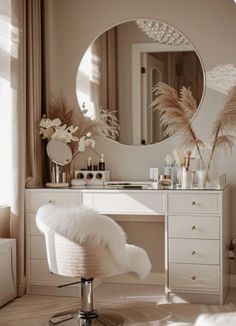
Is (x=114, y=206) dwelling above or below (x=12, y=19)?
below

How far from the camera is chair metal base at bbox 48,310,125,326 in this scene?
3.41 meters

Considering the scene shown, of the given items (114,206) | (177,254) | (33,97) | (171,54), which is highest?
(171,54)

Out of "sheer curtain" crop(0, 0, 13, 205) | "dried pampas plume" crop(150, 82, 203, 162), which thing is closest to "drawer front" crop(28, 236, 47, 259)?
"sheer curtain" crop(0, 0, 13, 205)

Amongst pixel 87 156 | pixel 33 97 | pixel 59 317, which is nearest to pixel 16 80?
pixel 33 97

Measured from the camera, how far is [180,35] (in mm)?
4316

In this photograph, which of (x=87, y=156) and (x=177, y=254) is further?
(x=87, y=156)

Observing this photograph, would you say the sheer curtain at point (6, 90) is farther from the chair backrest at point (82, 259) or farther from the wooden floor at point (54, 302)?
the chair backrest at point (82, 259)

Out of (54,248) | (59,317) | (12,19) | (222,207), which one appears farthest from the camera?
(12,19)

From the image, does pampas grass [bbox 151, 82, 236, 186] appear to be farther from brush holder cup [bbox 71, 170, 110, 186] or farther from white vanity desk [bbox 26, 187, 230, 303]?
brush holder cup [bbox 71, 170, 110, 186]

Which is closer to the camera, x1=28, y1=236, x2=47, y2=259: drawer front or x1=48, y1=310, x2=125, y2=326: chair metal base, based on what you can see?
x1=48, y1=310, x2=125, y2=326: chair metal base

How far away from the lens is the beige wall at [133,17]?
4270 mm

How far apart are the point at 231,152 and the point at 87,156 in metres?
1.16

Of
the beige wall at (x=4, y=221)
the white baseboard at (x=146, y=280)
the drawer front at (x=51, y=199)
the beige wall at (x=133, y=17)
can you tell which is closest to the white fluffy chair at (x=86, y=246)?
the drawer front at (x=51, y=199)

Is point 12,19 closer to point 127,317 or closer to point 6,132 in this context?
point 6,132
